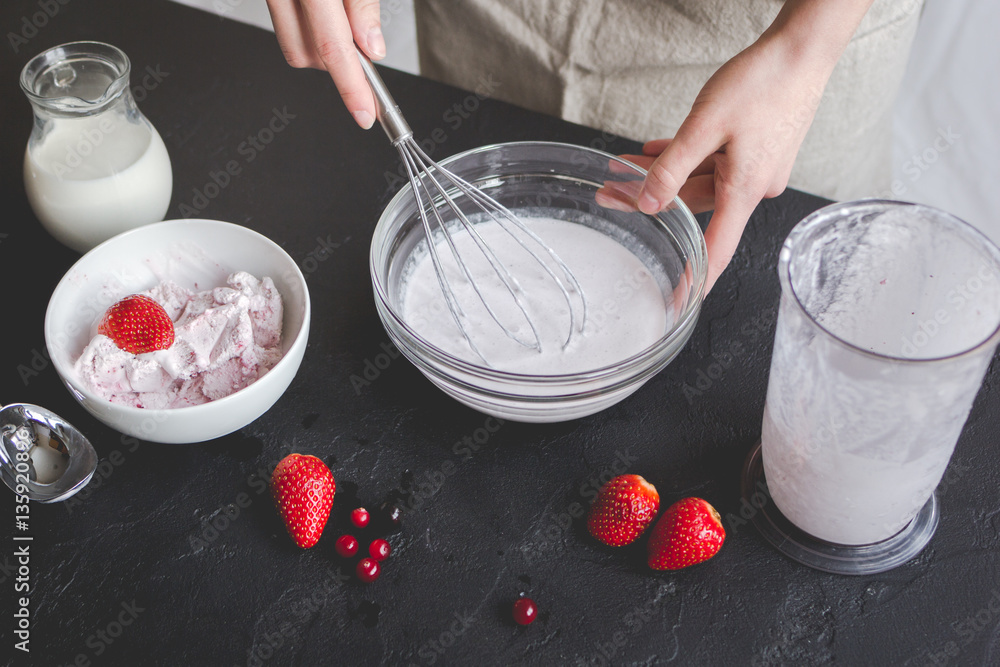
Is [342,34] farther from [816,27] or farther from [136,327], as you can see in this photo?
[816,27]

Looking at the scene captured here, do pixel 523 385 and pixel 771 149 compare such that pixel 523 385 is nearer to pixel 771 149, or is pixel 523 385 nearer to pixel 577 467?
pixel 577 467

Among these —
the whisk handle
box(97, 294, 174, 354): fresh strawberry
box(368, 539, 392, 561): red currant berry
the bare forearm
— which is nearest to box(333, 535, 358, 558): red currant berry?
box(368, 539, 392, 561): red currant berry

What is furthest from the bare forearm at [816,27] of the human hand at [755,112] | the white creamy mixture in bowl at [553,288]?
the white creamy mixture in bowl at [553,288]

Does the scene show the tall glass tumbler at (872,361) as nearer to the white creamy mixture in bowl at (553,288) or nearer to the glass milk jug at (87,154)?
the white creamy mixture in bowl at (553,288)

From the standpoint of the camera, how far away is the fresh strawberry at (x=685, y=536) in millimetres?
772

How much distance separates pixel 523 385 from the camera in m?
0.79

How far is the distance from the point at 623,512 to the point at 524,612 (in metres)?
0.13

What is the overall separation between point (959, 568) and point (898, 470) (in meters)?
0.16

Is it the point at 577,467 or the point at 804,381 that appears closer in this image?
the point at 804,381

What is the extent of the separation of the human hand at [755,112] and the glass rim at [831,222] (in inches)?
7.2

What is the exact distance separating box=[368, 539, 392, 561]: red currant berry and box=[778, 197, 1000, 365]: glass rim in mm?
435

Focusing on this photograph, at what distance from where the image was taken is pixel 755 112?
866 mm

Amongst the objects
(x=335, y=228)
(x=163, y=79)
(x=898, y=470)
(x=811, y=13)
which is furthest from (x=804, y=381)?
(x=163, y=79)

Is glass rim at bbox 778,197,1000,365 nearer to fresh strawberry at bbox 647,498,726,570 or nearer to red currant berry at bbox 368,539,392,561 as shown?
fresh strawberry at bbox 647,498,726,570
